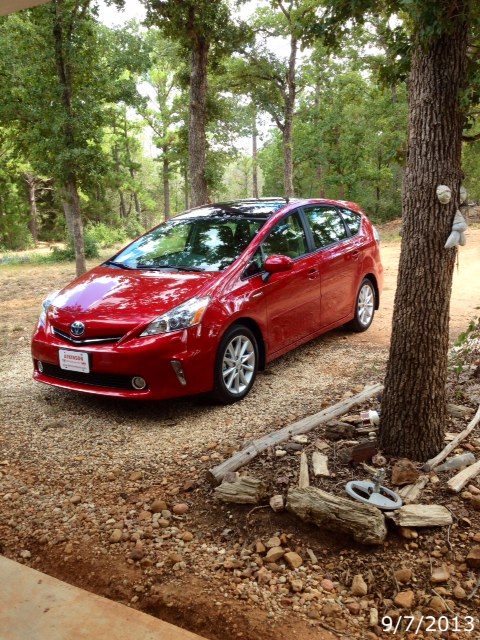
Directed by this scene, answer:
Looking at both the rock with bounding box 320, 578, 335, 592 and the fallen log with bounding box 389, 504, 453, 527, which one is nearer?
the rock with bounding box 320, 578, 335, 592

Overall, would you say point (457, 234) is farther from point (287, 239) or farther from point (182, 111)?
point (182, 111)

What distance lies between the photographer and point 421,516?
2719 millimetres

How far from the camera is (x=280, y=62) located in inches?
860

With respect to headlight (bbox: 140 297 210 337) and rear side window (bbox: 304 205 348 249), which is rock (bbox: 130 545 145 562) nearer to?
headlight (bbox: 140 297 210 337)


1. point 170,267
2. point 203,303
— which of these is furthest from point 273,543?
point 170,267

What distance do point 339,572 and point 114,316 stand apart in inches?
105

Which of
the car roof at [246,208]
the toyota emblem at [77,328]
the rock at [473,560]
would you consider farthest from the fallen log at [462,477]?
the car roof at [246,208]

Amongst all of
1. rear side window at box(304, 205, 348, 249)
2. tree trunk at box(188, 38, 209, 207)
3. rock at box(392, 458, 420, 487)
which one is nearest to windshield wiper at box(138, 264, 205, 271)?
rear side window at box(304, 205, 348, 249)

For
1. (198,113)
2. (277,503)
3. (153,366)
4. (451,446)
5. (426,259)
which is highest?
(198,113)

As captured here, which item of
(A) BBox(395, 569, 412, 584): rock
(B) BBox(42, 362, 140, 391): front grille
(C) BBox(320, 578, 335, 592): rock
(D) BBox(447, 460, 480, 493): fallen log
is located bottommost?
(C) BBox(320, 578, 335, 592): rock

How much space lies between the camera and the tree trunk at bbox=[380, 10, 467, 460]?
2883mm

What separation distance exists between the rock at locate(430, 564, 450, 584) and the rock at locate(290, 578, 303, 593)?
586 mm
